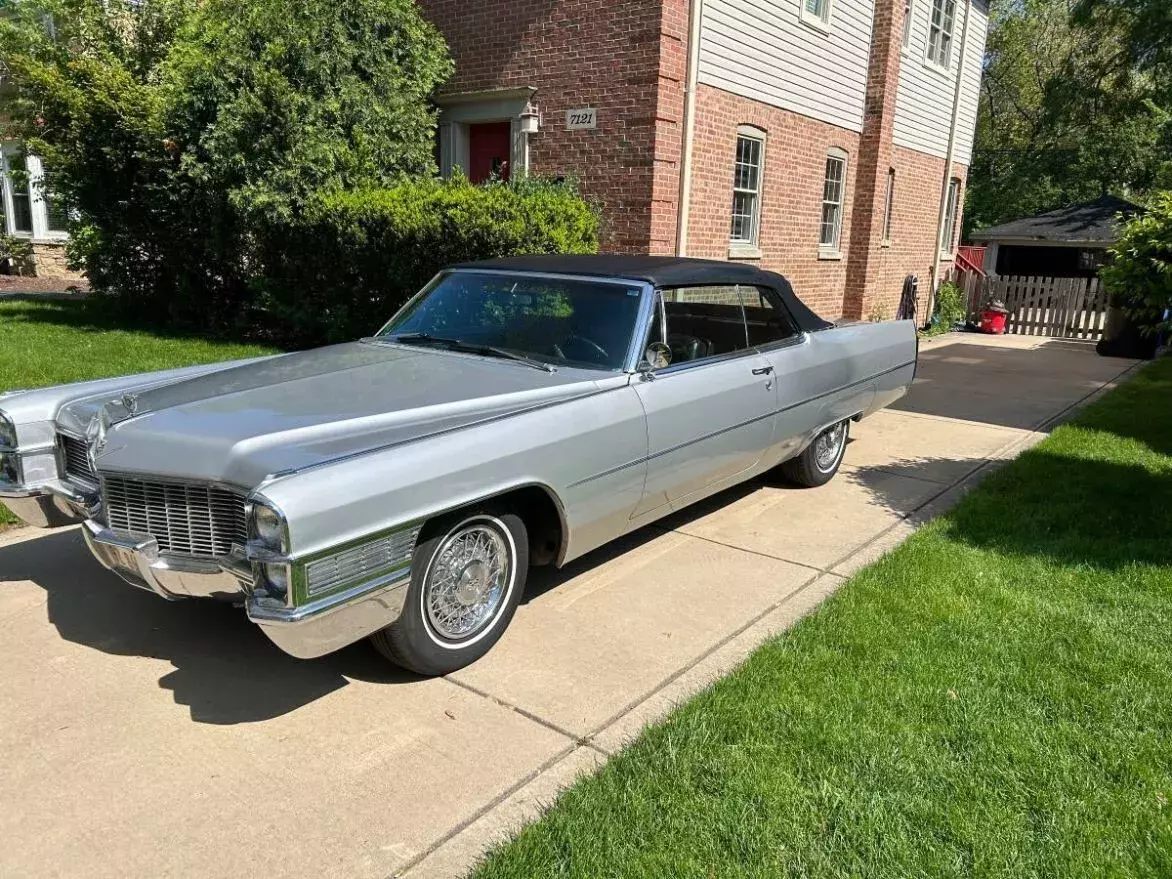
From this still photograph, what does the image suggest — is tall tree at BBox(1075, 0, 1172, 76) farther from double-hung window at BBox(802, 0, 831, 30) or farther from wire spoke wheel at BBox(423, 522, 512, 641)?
wire spoke wheel at BBox(423, 522, 512, 641)

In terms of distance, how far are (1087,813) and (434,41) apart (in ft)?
36.2

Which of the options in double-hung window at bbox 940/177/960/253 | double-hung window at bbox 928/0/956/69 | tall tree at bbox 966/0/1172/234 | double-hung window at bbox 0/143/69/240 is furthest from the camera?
tall tree at bbox 966/0/1172/234

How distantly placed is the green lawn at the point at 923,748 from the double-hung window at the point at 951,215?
16.6 m

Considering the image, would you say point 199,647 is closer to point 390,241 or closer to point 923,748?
point 923,748

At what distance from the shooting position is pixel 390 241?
9.18 meters

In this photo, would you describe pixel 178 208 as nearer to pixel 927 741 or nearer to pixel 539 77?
pixel 539 77

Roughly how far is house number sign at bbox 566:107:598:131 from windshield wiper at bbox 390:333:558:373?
6.93 meters

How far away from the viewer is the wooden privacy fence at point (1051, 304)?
16.8 m

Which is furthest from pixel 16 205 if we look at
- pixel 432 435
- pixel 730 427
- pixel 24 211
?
pixel 432 435

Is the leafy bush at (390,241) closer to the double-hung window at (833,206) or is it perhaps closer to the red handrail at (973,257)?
the double-hung window at (833,206)

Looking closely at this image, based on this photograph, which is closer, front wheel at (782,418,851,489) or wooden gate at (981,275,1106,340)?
front wheel at (782,418,851,489)

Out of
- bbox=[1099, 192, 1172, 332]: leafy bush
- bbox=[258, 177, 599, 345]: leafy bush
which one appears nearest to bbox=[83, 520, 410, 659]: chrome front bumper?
bbox=[1099, 192, 1172, 332]: leafy bush

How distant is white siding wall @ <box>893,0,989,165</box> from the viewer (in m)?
16.3

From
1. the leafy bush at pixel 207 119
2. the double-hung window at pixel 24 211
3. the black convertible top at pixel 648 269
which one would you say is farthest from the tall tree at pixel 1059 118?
the double-hung window at pixel 24 211
